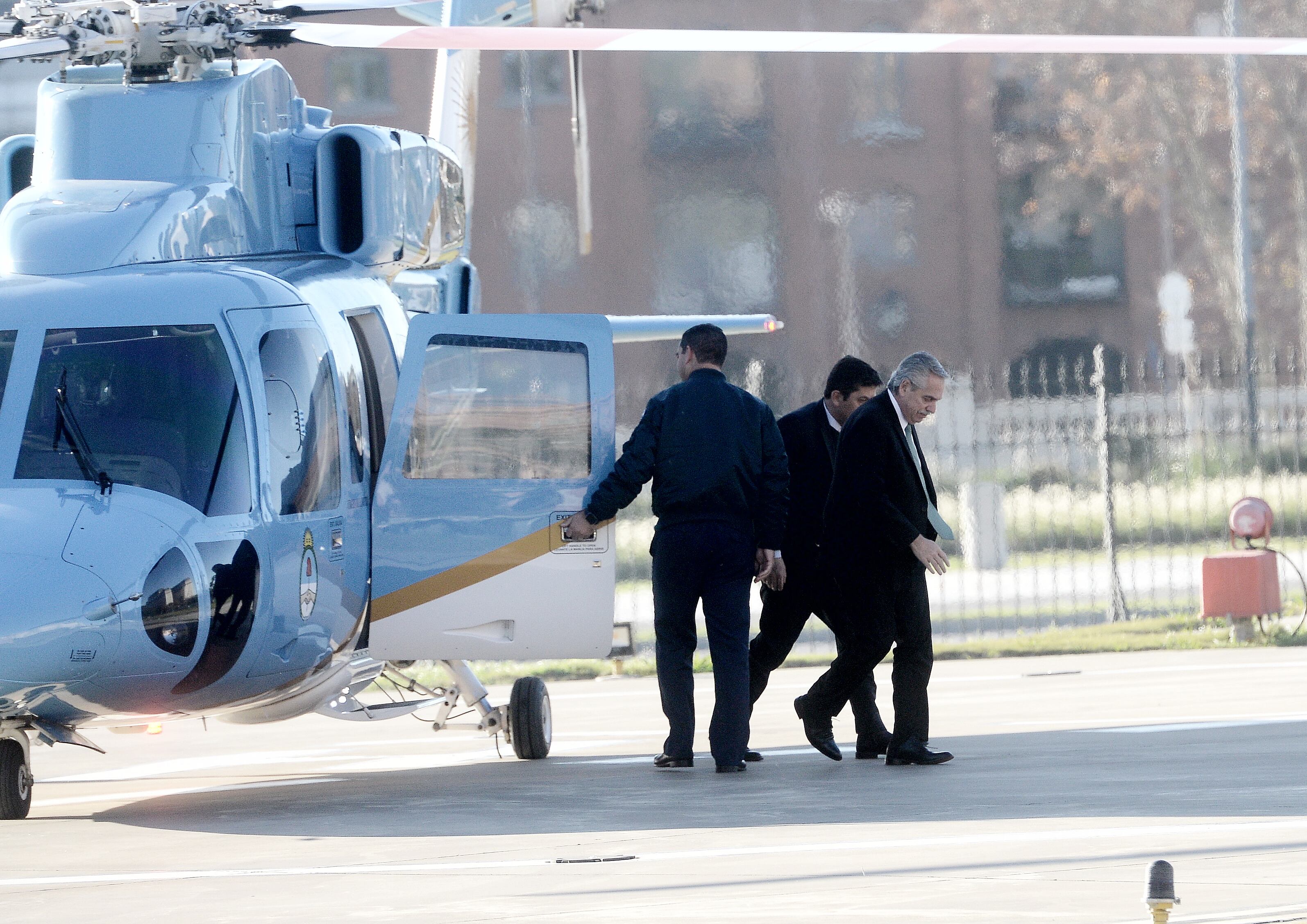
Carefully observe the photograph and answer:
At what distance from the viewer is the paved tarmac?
521cm

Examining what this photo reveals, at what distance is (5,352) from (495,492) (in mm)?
2054

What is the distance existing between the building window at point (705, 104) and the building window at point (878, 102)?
1454 millimetres

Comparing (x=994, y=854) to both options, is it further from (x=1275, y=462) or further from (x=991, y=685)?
(x=1275, y=462)

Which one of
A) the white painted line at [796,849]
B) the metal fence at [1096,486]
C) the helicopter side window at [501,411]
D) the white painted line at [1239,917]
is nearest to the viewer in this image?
the white painted line at [1239,917]

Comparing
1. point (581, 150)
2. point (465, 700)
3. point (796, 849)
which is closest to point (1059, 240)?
point (581, 150)

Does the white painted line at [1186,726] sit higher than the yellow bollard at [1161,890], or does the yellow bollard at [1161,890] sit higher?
the yellow bollard at [1161,890]

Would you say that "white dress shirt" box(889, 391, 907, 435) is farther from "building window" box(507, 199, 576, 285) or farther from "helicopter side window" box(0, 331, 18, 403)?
"building window" box(507, 199, 576, 285)

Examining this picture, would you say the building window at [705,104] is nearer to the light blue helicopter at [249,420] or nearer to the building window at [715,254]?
the building window at [715,254]

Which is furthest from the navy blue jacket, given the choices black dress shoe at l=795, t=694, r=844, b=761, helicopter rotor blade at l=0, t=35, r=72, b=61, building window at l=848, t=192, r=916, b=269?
building window at l=848, t=192, r=916, b=269

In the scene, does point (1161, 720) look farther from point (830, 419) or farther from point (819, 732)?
point (830, 419)

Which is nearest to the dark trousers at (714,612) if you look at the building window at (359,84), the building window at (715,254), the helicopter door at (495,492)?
the helicopter door at (495,492)

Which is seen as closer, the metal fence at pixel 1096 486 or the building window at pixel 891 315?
the metal fence at pixel 1096 486

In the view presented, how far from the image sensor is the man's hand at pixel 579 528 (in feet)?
27.4

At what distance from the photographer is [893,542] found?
8227 millimetres
